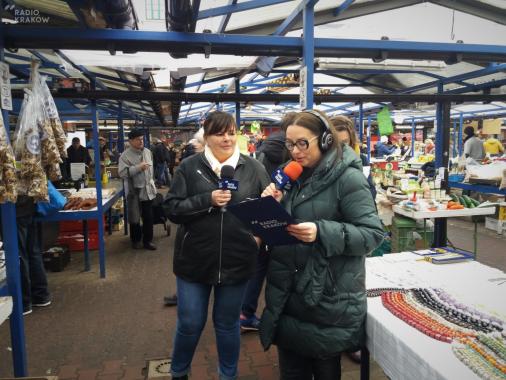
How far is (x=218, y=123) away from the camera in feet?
8.32

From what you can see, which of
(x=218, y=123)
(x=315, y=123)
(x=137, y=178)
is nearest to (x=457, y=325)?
(x=315, y=123)

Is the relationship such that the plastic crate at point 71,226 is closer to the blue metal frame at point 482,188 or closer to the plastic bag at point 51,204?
the plastic bag at point 51,204

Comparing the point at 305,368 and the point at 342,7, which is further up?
the point at 342,7

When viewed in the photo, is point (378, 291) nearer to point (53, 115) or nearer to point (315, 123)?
point (315, 123)

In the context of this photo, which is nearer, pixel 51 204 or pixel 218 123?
pixel 218 123

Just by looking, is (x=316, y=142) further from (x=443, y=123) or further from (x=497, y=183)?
(x=497, y=183)

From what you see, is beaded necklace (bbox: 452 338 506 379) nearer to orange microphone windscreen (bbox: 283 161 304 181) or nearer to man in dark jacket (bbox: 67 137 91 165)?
orange microphone windscreen (bbox: 283 161 304 181)

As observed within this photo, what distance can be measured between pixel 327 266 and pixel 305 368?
63 cm

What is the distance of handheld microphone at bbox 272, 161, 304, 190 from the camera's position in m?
1.95

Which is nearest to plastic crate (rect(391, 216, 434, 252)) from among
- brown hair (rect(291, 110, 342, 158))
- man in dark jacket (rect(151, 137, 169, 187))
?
brown hair (rect(291, 110, 342, 158))

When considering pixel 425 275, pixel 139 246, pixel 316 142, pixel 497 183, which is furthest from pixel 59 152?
pixel 497 183

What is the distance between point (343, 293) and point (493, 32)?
142 inches

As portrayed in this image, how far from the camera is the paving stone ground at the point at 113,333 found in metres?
3.24

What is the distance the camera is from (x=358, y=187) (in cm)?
185
